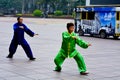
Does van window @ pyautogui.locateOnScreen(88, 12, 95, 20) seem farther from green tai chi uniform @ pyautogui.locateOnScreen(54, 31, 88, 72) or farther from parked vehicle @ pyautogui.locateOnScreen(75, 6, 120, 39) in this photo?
green tai chi uniform @ pyautogui.locateOnScreen(54, 31, 88, 72)

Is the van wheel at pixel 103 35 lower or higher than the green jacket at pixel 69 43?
lower

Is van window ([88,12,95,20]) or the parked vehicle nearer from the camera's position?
the parked vehicle

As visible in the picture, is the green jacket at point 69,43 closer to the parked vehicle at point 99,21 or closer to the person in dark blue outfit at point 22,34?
the person in dark blue outfit at point 22,34

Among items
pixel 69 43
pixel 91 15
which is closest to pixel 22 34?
pixel 69 43

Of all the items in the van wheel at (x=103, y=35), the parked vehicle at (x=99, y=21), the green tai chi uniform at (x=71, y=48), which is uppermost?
the green tai chi uniform at (x=71, y=48)

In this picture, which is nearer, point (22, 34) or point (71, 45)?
point (71, 45)

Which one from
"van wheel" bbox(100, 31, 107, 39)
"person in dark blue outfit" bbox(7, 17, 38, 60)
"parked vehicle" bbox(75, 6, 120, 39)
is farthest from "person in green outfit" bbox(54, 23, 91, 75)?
"van wheel" bbox(100, 31, 107, 39)

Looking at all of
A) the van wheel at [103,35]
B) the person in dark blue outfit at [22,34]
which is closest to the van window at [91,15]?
the van wheel at [103,35]

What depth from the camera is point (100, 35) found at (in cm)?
2827

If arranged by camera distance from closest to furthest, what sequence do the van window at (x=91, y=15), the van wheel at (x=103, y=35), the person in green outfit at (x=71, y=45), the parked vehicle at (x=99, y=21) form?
1. the person in green outfit at (x=71, y=45)
2. the parked vehicle at (x=99, y=21)
3. the van wheel at (x=103, y=35)
4. the van window at (x=91, y=15)

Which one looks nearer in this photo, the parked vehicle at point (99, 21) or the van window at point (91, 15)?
the parked vehicle at point (99, 21)

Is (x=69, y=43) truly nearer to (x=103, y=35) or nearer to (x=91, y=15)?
(x=103, y=35)

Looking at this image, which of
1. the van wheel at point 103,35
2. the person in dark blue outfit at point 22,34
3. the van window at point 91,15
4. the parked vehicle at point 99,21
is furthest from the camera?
the van window at point 91,15

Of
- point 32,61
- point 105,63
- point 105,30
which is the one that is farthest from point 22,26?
point 105,30
